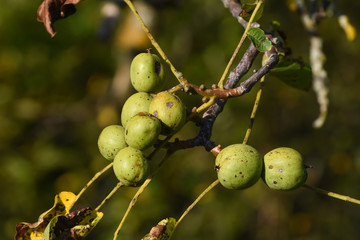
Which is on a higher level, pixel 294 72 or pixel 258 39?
pixel 258 39

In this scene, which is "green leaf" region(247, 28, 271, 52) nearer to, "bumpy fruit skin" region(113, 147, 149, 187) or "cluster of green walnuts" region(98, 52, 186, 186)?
"cluster of green walnuts" region(98, 52, 186, 186)

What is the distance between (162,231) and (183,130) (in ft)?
9.85

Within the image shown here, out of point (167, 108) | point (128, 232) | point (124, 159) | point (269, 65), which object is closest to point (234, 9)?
point (269, 65)

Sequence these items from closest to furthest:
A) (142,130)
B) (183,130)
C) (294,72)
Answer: (142,130)
(294,72)
(183,130)

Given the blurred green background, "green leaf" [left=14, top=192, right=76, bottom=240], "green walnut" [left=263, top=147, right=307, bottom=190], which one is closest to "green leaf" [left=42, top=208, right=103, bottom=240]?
"green leaf" [left=14, top=192, right=76, bottom=240]

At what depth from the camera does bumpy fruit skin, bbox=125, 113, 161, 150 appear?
1.10 m

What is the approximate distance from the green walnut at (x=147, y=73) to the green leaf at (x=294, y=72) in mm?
389

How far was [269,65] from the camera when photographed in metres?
1.28

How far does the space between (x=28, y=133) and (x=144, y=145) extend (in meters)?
3.20

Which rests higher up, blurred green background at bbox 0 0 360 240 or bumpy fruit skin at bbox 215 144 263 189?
bumpy fruit skin at bbox 215 144 263 189

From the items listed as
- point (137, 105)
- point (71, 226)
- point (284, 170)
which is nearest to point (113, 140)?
point (137, 105)

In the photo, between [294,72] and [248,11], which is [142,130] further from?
[294,72]

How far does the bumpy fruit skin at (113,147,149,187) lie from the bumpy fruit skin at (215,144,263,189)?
7.2 inches

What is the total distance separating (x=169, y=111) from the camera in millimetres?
1127
